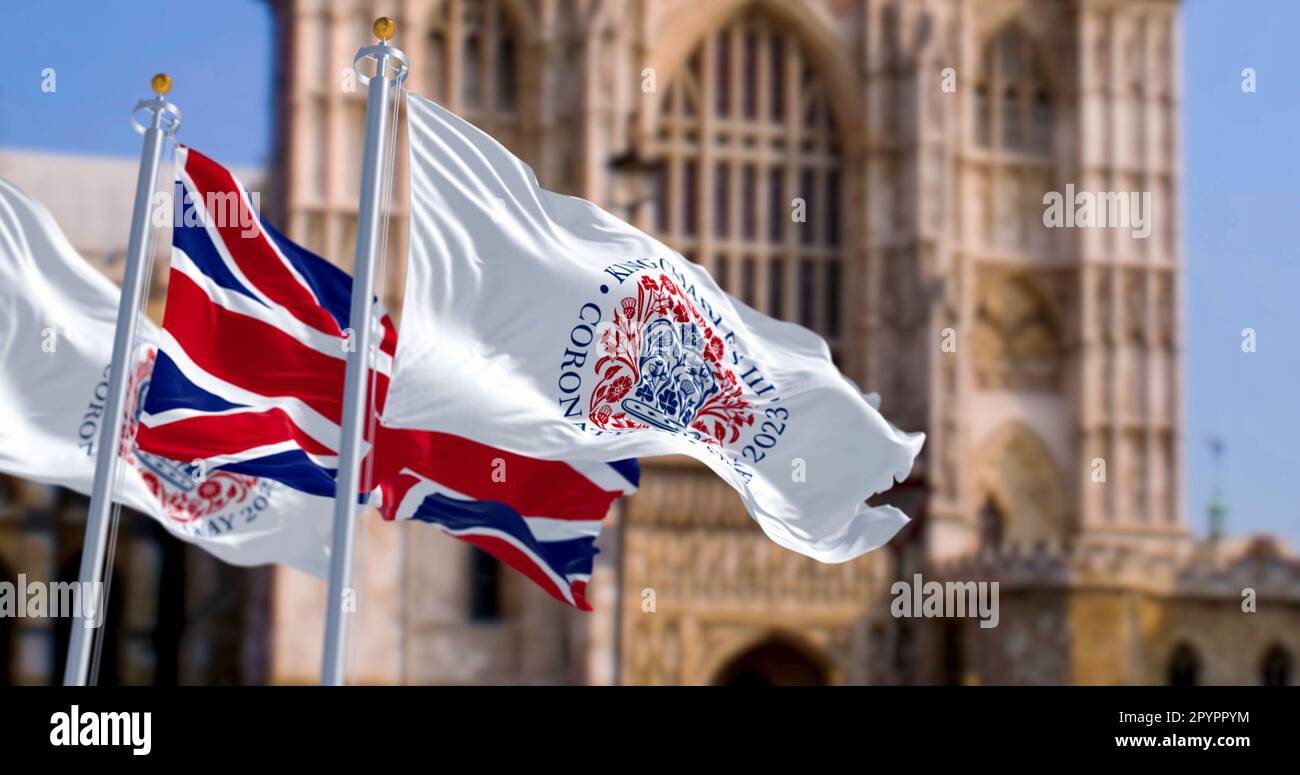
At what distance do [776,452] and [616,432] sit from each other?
3.58 ft

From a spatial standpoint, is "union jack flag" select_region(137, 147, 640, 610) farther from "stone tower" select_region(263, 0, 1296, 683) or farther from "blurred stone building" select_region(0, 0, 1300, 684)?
"stone tower" select_region(263, 0, 1296, 683)

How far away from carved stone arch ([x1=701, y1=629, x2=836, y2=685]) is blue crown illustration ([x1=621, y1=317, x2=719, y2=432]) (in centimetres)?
2457

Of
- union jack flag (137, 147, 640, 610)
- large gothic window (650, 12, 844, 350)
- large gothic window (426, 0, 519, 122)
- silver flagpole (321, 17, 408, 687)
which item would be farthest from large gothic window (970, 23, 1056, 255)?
silver flagpole (321, 17, 408, 687)

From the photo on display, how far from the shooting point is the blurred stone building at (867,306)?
35.9 m

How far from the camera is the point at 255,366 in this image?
40.7 ft

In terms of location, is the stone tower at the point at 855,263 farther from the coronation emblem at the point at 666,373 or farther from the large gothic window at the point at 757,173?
the coronation emblem at the point at 666,373

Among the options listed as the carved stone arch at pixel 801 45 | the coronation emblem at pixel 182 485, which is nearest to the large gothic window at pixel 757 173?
the carved stone arch at pixel 801 45

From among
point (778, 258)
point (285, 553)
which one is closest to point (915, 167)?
point (778, 258)

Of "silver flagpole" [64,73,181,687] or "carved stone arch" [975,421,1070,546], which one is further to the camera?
"carved stone arch" [975,421,1070,546]

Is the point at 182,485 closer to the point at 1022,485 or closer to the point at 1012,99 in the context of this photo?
the point at 1022,485

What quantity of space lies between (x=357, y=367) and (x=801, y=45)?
108 feet

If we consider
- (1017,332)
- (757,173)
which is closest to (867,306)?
(757,173)

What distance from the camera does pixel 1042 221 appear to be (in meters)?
43.4

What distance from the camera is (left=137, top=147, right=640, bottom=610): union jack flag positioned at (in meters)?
12.3
